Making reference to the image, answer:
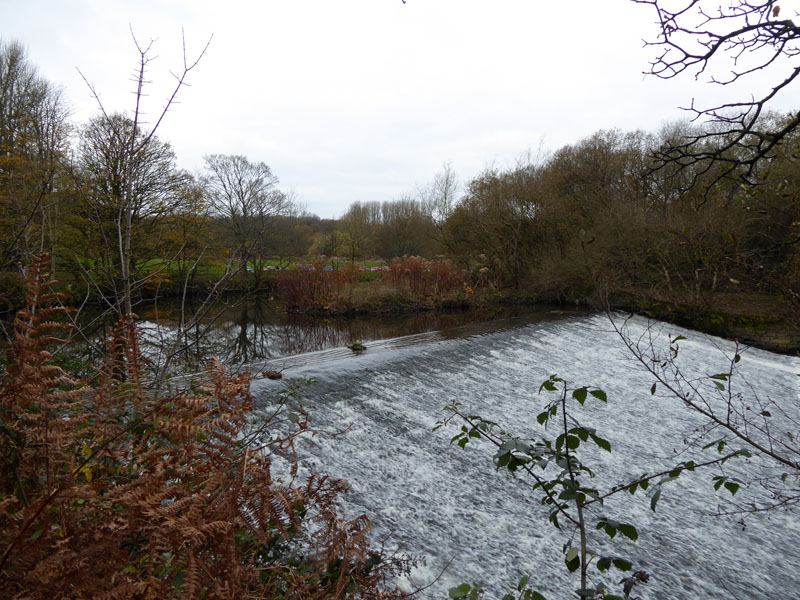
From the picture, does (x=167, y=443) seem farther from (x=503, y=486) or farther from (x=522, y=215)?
(x=522, y=215)

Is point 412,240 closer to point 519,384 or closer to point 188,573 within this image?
point 519,384

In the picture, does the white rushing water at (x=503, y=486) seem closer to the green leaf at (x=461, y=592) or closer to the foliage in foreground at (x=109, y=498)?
the green leaf at (x=461, y=592)

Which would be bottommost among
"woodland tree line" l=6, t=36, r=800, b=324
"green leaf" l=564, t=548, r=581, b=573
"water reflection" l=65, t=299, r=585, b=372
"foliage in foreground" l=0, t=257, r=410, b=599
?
"water reflection" l=65, t=299, r=585, b=372

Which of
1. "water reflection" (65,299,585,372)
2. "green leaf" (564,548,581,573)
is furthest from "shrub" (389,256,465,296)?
"green leaf" (564,548,581,573)

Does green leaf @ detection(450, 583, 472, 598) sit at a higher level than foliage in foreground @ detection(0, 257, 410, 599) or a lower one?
lower

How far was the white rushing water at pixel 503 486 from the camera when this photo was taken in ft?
10.8

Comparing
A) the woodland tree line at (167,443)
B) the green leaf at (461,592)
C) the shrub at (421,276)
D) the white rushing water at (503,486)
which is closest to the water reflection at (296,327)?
the shrub at (421,276)

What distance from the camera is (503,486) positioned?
4.18 metres

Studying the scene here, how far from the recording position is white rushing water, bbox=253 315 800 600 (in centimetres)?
330

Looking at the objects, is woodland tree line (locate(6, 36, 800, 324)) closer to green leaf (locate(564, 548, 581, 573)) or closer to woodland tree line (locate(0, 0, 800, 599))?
woodland tree line (locate(0, 0, 800, 599))

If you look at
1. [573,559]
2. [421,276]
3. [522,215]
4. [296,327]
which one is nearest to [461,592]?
[573,559]

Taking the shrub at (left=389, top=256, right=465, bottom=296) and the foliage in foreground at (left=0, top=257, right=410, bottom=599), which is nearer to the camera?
the foliage in foreground at (left=0, top=257, right=410, bottom=599)

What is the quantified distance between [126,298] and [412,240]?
2800 centimetres

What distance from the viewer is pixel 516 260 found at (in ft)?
63.3
